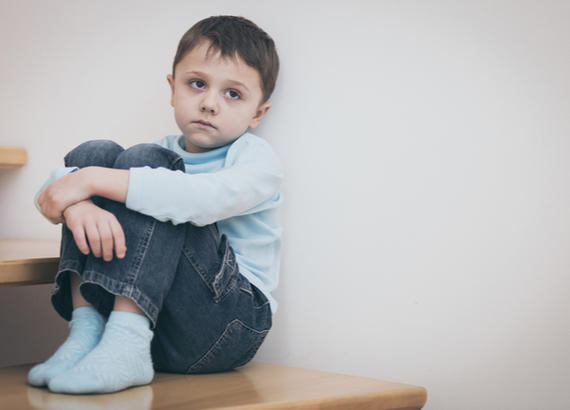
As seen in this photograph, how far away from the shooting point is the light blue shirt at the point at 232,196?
0.75 m

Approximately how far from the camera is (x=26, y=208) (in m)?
1.38

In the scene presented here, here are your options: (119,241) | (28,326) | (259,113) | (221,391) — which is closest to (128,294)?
(119,241)

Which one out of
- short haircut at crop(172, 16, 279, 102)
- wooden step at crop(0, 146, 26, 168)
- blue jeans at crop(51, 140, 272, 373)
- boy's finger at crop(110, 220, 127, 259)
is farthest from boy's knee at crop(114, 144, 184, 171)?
wooden step at crop(0, 146, 26, 168)

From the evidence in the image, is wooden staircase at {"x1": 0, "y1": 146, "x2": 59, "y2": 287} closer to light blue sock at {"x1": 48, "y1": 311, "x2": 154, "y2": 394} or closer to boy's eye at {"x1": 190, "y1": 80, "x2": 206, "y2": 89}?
light blue sock at {"x1": 48, "y1": 311, "x2": 154, "y2": 394}

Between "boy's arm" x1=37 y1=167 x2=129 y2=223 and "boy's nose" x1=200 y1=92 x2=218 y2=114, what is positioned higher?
"boy's nose" x1=200 y1=92 x2=218 y2=114

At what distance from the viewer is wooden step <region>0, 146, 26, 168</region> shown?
1.35 metres

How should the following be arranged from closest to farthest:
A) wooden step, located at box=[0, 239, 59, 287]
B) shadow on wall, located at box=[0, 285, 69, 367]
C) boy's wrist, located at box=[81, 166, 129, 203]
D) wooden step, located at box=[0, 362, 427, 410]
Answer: wooden step, located at box=[0, 362, 427, 410]
boy's wrist, located at box=[81, 166, 129, 203]
wooden step, located at box=[0, 239, 59, 287]
shadow on wall, located at box=[0, 285, 69, 367]

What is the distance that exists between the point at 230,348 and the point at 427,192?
1.21 feet

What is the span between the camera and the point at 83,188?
29.8 inches

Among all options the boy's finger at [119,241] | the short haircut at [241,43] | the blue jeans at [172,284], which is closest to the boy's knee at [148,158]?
the blue jeans at [172,284]

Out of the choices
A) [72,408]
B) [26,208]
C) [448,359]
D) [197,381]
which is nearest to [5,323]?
[26,208]

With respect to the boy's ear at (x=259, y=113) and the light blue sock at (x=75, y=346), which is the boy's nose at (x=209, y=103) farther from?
the light blue sock at (x=75, y=346)

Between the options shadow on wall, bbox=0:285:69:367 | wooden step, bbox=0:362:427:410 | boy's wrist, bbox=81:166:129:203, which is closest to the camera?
wooden step, bbox=0:362:427:410

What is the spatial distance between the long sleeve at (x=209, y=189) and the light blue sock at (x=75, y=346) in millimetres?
163
